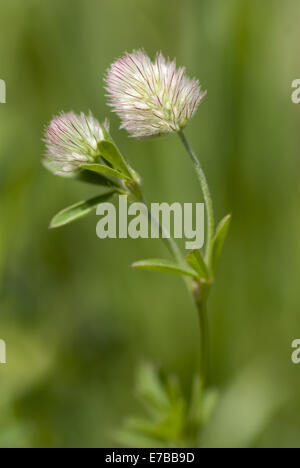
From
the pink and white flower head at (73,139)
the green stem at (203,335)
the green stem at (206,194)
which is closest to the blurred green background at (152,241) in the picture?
the green stem at (203,335)

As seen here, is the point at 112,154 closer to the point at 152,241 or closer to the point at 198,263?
the point at 198,263

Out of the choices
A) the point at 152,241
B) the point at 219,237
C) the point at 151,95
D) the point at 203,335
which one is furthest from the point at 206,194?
the point at 152,241

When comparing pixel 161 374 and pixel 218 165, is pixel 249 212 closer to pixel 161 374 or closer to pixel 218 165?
pixel 218 165

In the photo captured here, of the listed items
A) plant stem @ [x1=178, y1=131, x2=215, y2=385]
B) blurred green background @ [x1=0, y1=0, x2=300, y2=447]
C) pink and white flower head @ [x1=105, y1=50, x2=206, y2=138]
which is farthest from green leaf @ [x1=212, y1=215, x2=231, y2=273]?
blurred green background @ [x1=0, y1=0, x2=300, y2=447]

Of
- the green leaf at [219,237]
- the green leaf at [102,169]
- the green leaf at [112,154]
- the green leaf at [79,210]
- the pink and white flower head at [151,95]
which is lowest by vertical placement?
the green leaf at [219,237]

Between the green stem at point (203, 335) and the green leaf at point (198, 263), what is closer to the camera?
the green leaf at point (198, 263)

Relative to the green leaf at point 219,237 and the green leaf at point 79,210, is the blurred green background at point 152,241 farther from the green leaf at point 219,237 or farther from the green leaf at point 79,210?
the green leaf at point 219,237

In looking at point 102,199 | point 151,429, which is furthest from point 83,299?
point 102,199
